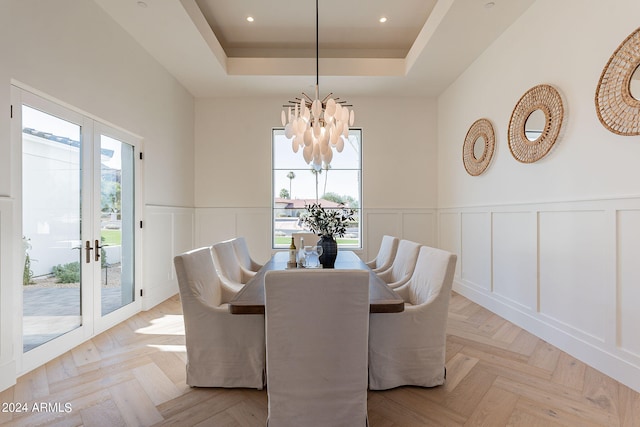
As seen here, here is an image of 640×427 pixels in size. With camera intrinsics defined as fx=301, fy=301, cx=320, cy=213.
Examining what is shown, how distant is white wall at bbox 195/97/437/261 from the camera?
5191mm

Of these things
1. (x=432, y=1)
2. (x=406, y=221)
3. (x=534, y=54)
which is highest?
(x=432, y=1)

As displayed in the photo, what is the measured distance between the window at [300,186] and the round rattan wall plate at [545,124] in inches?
99.1

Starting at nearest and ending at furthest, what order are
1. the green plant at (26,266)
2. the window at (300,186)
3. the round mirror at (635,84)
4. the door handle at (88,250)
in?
the round mirror at (635,84) → the green plant at (26,266) → the door handle at (88,250) → the window at (300,186)

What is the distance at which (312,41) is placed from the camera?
4.38 meters

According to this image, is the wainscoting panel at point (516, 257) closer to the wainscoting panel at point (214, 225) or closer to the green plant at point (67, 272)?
the wainscoting panel at point (214, 225)

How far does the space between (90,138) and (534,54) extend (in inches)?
175

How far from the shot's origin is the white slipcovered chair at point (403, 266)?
250 cm

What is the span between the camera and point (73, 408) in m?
1.83

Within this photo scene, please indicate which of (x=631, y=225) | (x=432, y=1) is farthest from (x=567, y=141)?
(x=432, y=1)

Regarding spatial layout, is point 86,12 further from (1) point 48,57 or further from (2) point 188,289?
(2) point 188,289

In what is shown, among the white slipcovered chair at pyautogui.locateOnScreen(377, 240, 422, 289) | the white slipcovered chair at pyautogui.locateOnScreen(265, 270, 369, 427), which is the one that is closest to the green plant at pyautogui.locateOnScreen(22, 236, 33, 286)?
the white slipcovered chair at pyautogui.locateOnScreen(265, 270, 369, 427)

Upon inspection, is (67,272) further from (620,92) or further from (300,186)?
(620,92)

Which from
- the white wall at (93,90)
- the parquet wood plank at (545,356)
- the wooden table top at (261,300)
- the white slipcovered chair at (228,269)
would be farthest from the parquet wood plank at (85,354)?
the parquet wood plank at (545,356)

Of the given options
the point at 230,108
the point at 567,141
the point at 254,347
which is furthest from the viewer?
the point at 230,108
